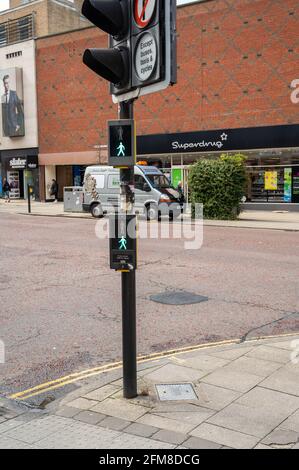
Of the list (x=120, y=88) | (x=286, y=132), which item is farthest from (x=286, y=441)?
(x=286, y=132)

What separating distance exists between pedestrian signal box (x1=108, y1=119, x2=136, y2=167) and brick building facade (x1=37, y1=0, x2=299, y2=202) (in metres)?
23.6

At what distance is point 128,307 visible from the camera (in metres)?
4.31

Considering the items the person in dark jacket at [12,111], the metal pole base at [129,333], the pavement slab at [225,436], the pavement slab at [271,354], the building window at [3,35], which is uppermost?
the building window at [3,35]

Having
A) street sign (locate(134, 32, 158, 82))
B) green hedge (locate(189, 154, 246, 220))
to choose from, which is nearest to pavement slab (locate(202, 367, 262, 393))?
street sign (locate(134, 32, 158, 82))

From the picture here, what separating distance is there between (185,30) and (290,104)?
788cm

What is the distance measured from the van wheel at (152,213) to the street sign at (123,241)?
17.7m

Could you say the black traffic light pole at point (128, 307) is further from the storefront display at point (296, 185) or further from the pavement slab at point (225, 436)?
the storefront display at point (296, 185)

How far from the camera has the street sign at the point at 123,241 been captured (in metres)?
4.21

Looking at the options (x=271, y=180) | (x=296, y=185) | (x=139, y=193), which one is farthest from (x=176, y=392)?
(x=271, y=180)

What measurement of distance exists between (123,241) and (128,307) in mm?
562

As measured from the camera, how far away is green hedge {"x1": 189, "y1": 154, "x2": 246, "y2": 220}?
2128 centimetres

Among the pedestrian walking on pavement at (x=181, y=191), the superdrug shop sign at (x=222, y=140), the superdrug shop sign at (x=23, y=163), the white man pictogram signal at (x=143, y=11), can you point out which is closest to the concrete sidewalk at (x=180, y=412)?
the white man pictogram signal at (x=143, y=11)

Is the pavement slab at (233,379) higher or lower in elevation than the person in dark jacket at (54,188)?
lower

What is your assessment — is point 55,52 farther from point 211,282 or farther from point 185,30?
point 211,282
